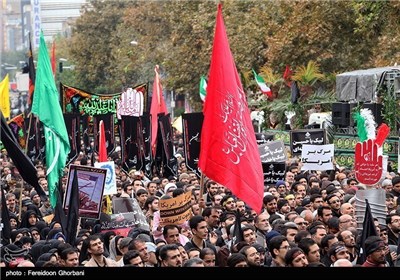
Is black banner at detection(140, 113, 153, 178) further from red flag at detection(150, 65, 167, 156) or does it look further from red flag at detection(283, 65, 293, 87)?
red flag at detection(283, 65, 293, 87)

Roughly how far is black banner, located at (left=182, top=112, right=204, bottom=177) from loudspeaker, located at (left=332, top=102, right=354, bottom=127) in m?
9.55

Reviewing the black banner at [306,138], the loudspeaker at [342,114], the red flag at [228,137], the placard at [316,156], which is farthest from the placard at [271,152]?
the loudspeaker at [342,114]

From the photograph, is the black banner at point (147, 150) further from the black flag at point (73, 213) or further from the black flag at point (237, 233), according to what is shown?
the black flag at point (237, 233)

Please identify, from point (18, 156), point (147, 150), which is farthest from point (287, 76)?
point (18, 156)

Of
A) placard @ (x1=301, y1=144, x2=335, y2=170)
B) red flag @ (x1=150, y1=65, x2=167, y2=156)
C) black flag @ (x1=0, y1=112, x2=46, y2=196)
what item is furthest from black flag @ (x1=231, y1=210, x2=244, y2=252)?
red flag @ (x1=150, y1=65, x2=167, y2=156)

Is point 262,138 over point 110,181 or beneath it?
beneath

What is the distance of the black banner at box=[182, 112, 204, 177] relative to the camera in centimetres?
1745

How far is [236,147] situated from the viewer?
13.0m

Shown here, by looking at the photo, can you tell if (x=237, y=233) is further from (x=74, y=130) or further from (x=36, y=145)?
(x=36, y=145)

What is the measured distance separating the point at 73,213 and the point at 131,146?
350 inches

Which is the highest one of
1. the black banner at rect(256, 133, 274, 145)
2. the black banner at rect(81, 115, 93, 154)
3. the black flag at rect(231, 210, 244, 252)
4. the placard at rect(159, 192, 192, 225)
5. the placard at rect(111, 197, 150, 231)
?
the placard at rect(159, 192, 192, 225)

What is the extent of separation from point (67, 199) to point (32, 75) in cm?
1402

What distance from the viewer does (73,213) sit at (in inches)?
517
